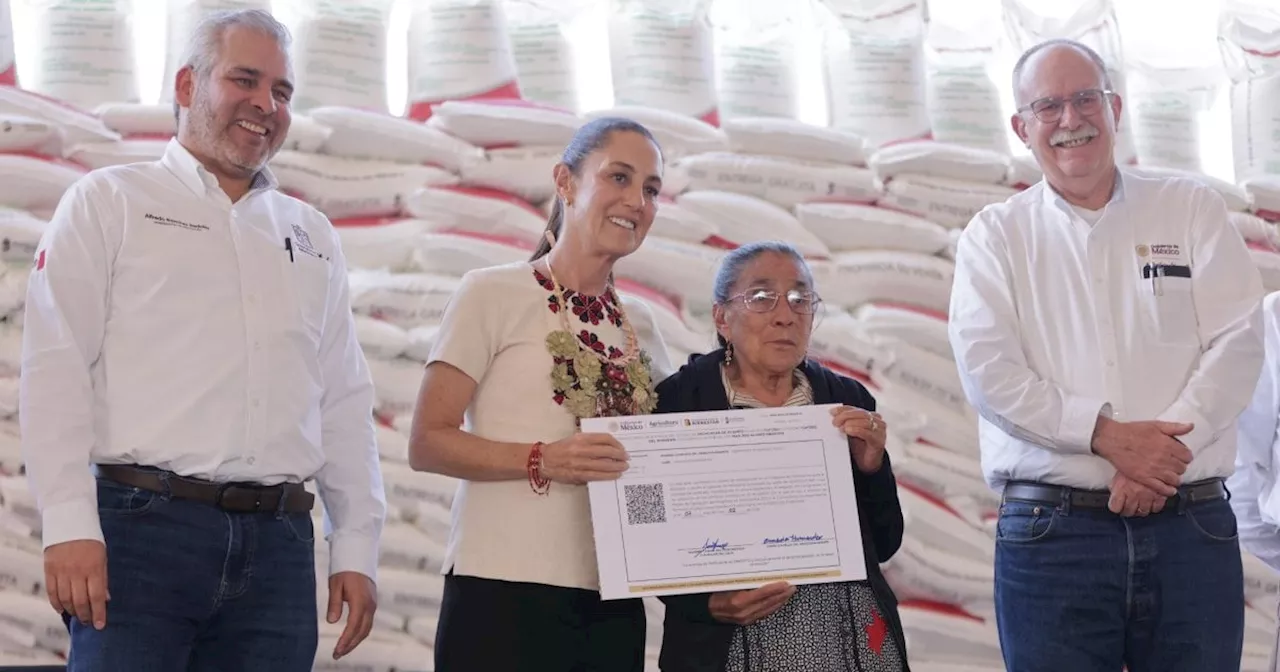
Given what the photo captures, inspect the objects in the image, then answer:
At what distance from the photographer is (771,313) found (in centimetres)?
181

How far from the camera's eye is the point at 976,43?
305cm

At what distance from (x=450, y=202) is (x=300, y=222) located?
2.55 feet

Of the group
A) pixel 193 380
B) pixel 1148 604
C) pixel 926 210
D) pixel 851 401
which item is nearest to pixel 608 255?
pixel 851 401

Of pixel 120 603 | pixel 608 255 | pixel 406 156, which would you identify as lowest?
pixel 120 603

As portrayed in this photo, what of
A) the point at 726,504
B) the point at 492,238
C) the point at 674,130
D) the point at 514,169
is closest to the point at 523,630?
the point at 726,504

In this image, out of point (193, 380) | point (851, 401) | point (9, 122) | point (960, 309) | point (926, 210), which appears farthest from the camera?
point (926, 210)

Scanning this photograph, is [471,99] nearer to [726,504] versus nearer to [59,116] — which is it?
[59,116]

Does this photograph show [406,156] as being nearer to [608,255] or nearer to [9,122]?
[9,122]

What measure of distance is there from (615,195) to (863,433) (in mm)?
520

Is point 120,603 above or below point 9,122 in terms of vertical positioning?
below

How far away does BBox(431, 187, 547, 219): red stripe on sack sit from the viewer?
272cm

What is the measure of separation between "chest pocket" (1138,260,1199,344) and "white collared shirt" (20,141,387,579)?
1331mm
